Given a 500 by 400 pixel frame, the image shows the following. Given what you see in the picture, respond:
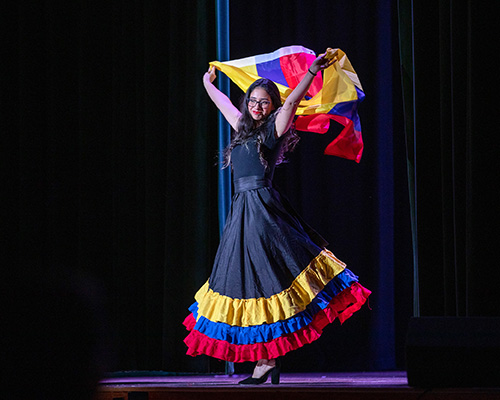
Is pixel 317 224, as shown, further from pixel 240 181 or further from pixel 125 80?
pixel 125 80

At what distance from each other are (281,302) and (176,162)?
4.40ft

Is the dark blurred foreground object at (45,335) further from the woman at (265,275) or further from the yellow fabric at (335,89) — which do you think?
the yellow fabric at (335,89)

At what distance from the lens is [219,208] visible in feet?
11.2

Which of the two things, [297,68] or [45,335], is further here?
[297,68]

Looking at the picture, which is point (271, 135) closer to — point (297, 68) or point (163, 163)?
point (297, 68)

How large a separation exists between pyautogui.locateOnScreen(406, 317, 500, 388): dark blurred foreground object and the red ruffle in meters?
0.83

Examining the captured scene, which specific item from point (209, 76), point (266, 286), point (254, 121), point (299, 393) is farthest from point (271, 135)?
point (299, 393)

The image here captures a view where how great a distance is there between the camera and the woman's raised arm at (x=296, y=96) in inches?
92.0

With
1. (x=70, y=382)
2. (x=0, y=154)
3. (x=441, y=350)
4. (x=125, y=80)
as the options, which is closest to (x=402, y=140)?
(x=125, y=80)

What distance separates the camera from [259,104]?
2.62m

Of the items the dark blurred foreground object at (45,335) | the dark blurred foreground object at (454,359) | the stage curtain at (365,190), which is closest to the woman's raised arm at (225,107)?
the stage curtain at (365,190)

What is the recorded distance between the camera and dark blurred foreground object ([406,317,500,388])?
1453mm

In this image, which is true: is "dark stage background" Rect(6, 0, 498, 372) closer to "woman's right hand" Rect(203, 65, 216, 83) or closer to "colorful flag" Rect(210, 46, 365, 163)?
"colorful flag" Rect(210, 46, 365, 163)

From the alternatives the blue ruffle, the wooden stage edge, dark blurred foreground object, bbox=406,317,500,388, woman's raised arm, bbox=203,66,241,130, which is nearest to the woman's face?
woman's raised arm, bbox=203,66,241,130
